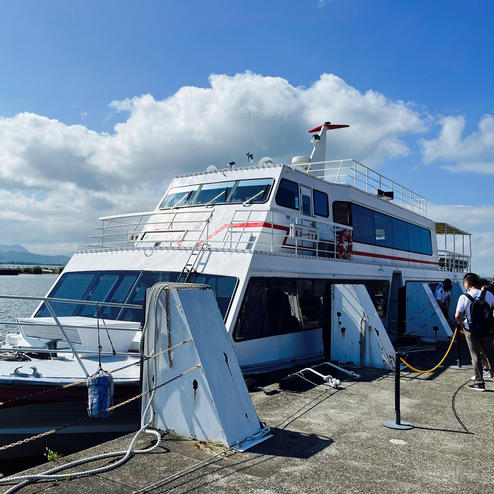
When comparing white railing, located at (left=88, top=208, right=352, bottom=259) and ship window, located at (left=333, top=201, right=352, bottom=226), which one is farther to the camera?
ship window, located at (left=333, top=201, right=352, bottom=226)

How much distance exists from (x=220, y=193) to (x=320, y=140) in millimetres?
5460

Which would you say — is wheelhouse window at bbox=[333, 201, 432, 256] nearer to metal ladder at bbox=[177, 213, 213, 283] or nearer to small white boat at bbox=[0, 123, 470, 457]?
small white boat at bbox=[0, 123, 470, 457]

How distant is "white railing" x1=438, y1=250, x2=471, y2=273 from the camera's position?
795 inches

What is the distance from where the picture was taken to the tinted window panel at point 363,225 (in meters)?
12.8

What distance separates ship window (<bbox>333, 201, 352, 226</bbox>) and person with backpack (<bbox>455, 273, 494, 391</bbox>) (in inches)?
193

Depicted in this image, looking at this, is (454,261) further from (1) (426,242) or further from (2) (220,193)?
(2) (220,193)

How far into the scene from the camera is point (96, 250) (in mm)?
10047

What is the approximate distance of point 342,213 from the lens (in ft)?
41.4

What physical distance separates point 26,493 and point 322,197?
31.3 ft

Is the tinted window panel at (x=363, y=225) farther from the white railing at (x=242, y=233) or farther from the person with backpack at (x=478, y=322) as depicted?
the person with backpack at (x=478, y=322)

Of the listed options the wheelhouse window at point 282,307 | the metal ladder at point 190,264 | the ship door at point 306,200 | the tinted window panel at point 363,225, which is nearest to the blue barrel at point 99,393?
the wheelhouse window at point 282,307

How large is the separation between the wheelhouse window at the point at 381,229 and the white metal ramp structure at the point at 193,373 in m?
7.82

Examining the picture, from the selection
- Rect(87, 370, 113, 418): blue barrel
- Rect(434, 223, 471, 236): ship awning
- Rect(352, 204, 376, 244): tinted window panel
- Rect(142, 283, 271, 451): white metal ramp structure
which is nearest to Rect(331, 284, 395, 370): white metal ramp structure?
Rect(352, 204, 376, 244): tinted window panel

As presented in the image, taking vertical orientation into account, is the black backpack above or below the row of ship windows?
below
